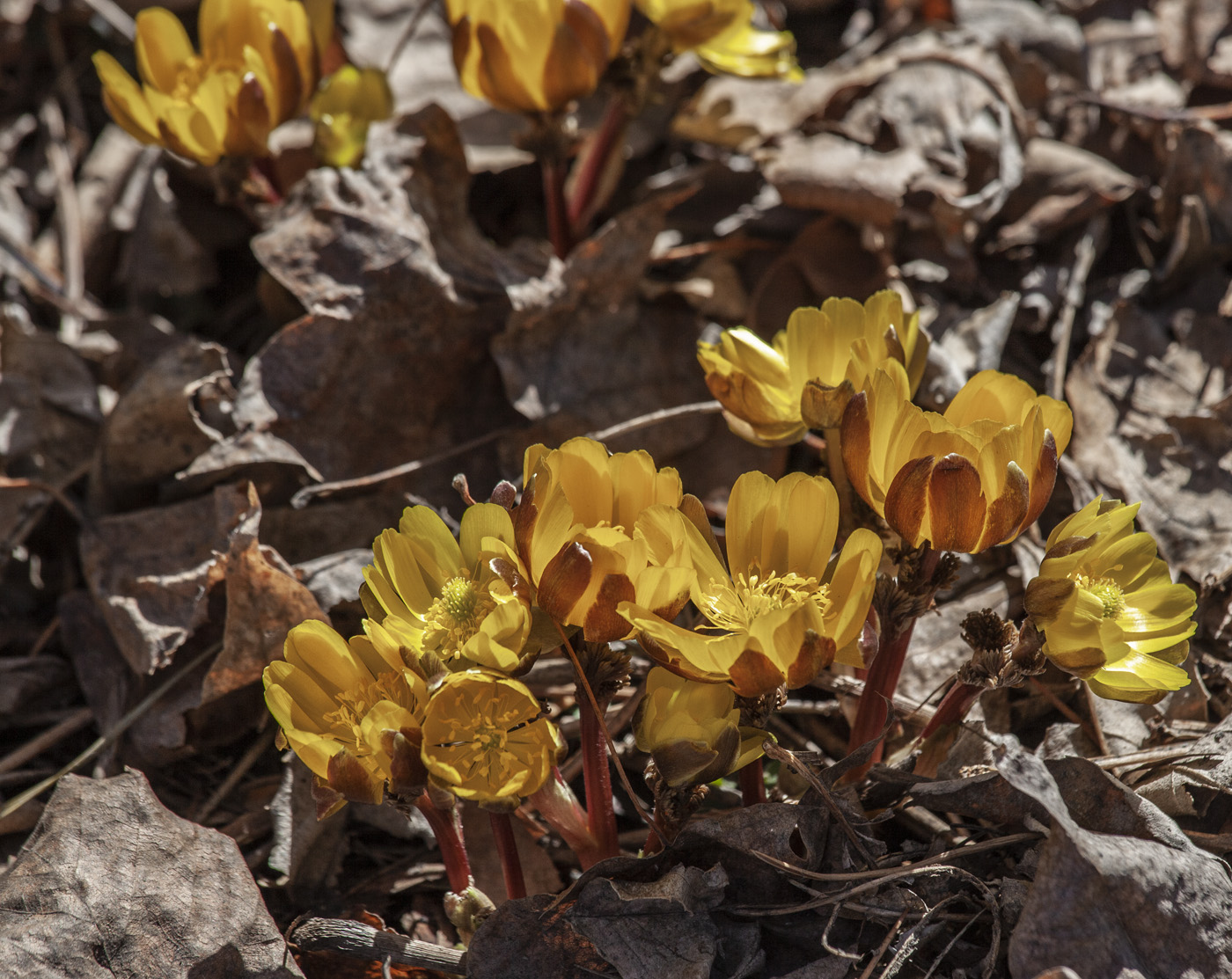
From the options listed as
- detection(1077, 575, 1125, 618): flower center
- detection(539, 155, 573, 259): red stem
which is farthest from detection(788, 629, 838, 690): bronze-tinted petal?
detection(539, 155, 573, 259): red stem

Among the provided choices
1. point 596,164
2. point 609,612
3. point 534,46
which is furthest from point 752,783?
point 596,164

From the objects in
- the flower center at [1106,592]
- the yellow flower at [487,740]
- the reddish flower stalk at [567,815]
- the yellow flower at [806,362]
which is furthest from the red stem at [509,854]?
the flower center at [1106,592]

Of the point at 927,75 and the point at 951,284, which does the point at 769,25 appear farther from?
the point at 951,284

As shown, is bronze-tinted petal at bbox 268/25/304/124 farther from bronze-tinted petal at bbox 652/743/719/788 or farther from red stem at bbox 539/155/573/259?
bronze-tinted petal at bbox 652/743/719/788

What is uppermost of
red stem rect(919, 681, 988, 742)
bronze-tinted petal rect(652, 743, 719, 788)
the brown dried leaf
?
bronze-tinted petal rect(652, 743, 719, 788)

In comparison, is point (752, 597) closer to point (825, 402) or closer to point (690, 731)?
point (690, 731)

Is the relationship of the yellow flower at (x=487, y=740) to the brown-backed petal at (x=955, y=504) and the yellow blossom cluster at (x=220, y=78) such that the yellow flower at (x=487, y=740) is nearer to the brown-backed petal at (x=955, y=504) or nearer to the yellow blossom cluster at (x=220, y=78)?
the brown-backed petal at (x=955, y=504)
